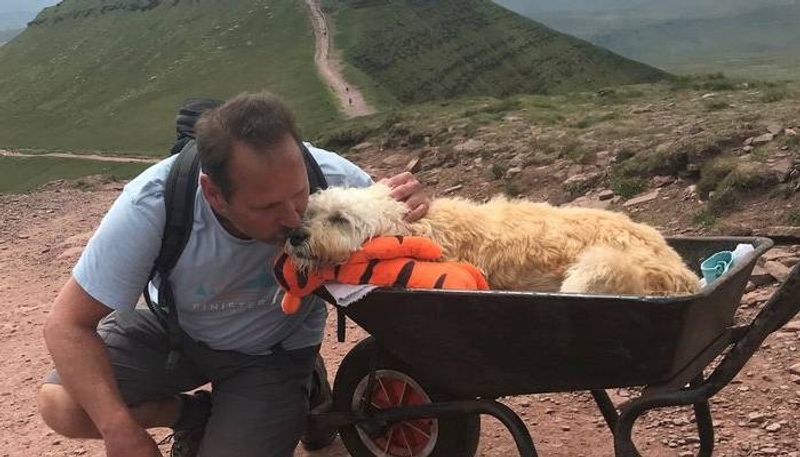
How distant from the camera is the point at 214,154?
278 centimetres

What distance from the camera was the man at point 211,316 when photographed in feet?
9.25

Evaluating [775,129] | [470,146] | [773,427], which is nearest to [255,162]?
[773,427]

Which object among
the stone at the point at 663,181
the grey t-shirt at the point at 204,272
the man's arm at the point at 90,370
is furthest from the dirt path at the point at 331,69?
the man's arm at the point at 90,370

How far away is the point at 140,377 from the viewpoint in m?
3.57

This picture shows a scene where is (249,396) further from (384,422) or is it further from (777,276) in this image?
(777,276)

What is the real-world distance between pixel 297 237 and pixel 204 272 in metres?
0.64

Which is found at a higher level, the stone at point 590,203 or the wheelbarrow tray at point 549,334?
the wheelbarrow tray at point 549,334

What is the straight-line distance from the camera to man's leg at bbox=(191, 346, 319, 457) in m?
3.35

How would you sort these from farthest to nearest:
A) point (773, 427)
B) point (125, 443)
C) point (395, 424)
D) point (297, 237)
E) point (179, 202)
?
point (773, 427), point (395, 424), point (179, 202), point (125, 443), point (297, 237)

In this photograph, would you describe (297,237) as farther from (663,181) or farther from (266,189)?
(663,181)

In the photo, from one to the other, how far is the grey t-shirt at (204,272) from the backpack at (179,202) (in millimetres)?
38

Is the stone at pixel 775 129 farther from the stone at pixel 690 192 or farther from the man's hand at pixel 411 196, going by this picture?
the man's hand at pixel 411 196

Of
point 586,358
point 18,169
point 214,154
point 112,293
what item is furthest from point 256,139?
point 18,169

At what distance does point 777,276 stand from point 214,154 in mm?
4423
